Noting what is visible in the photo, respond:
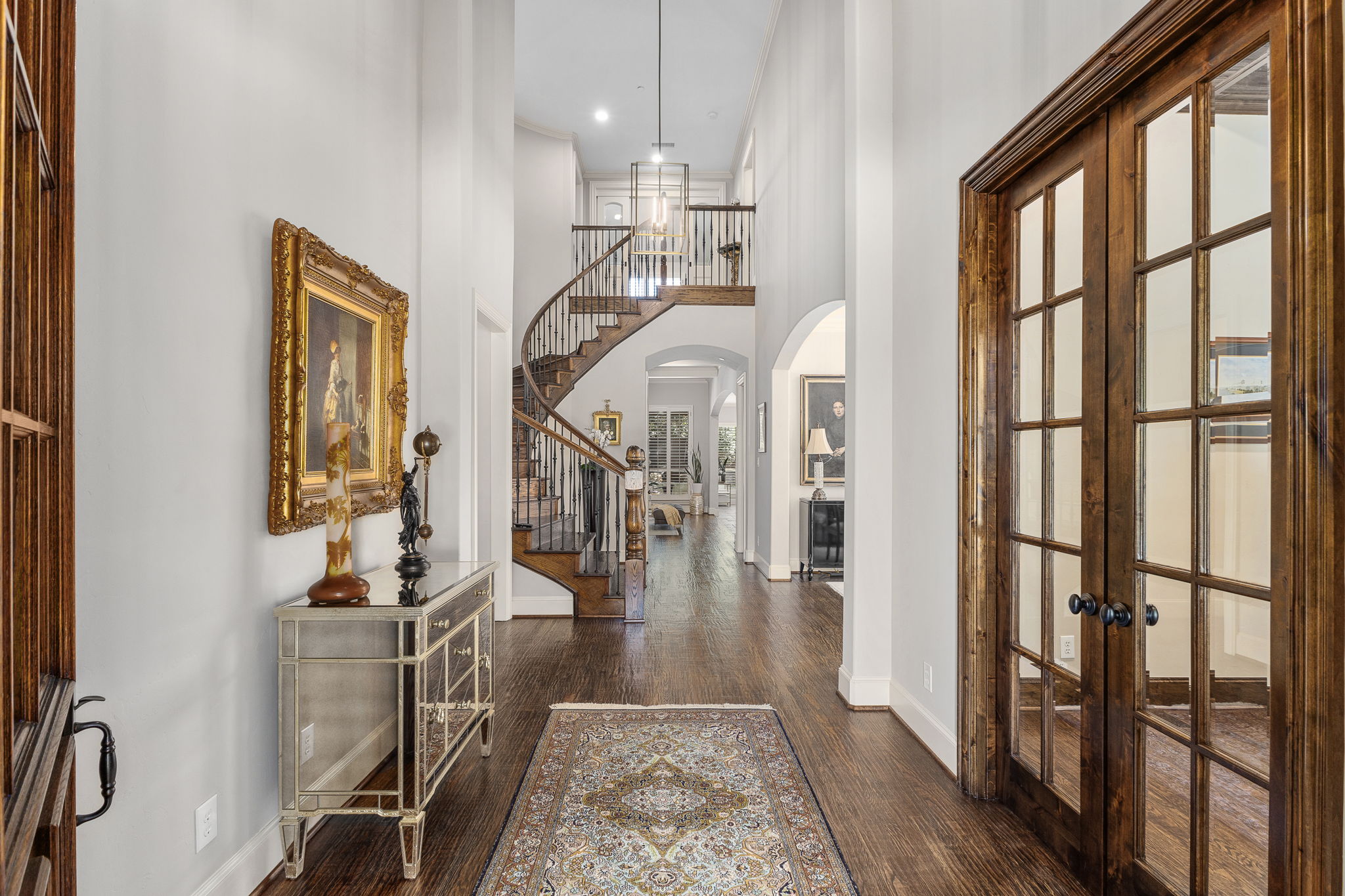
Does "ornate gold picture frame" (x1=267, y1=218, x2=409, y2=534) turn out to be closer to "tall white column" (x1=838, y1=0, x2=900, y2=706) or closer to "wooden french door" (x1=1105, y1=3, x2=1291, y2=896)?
"tall white column" (x1=838, y1=0, x2=900, y2=706)

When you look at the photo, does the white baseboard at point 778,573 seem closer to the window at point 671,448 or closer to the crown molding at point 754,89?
the crown molding at point 754,89

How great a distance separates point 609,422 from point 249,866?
6.86 metres

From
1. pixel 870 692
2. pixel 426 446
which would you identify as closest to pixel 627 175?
pixel 426 446

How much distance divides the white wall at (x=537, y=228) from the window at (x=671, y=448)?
6.85 metres

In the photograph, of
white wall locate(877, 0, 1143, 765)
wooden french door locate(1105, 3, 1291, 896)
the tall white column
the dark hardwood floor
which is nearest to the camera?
wooden french door locate(1105, 3, 1291, 896)

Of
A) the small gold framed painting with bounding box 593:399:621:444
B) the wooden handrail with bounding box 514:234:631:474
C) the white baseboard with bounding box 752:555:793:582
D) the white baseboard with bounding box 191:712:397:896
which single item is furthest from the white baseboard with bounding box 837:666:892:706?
the small gold framed painting with bounding box 593:399:621:444

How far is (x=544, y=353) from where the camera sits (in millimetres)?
9172

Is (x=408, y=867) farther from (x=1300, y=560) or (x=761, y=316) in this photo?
(x=761, y=316)

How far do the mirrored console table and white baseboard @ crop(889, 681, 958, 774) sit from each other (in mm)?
1976

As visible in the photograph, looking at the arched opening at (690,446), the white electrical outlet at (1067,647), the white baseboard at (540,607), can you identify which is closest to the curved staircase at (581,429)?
the white baseboard at (540,607)

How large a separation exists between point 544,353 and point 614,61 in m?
3.63

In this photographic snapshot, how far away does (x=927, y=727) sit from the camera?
314 centimetres

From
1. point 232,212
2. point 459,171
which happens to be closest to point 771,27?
point 459,171

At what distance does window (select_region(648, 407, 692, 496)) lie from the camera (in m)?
16.4
